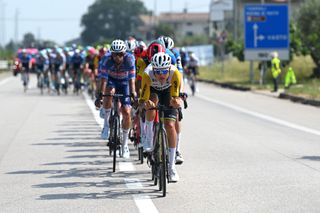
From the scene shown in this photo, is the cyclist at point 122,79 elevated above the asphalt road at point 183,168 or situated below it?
above

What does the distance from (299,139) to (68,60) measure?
59.0 ft

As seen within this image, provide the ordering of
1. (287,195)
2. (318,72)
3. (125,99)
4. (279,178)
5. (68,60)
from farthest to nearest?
1. (318,72)
2. (68,60)
3. (125,99)
4. (279,178)
5. (287,195)

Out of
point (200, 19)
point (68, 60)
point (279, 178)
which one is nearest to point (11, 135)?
point (279, 178)

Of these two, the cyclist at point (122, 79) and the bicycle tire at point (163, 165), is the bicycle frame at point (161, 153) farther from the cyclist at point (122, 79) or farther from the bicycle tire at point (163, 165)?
the cyclist at point (122, 79)

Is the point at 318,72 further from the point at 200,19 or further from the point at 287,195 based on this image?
the point at 200,19

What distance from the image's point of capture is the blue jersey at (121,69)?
13.5 metres

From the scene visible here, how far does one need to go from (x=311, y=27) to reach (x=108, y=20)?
5260 inches

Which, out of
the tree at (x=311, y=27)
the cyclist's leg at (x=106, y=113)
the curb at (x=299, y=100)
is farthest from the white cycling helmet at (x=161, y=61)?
the tree at (x=311, y=27)

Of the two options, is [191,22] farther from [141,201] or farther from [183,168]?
[141,201]

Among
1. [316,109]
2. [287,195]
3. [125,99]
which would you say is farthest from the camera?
[316,109]

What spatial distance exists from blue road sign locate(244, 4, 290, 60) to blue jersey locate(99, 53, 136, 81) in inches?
1148

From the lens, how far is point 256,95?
118 ft

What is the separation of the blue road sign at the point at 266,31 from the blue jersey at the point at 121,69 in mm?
29156

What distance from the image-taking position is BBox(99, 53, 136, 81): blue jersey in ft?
44.4
